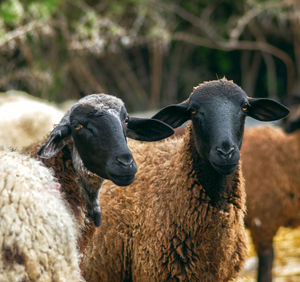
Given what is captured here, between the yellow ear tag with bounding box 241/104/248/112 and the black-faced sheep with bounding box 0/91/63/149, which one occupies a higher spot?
the yellow ear tag with bounding box 241/104/248/112

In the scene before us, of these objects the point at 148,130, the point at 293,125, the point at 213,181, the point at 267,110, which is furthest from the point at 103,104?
the point at 293,125

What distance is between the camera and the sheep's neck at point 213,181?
3.25 m

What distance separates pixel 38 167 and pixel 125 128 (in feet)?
1.94

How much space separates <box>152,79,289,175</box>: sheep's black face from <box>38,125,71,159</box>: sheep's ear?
797 mm

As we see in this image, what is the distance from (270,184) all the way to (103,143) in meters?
3.26

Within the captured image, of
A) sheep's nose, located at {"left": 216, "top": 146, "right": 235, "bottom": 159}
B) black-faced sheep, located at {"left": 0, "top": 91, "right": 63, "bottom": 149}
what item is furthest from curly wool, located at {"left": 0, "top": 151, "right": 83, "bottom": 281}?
black-faced sheep, located at {"left": 0, "top": 91, "right": 63, "bottom": 149}

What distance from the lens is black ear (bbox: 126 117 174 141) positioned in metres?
3.20

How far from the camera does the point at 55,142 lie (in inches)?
114

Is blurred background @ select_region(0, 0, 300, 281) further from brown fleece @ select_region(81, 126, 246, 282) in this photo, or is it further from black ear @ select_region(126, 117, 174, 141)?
black ear @ select_region(126, 117, 174, 141)

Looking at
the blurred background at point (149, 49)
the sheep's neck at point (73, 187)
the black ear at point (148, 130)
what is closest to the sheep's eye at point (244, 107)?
the black ear at point (148, 130)

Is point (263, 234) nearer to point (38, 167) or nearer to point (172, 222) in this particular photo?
point (172, 222)

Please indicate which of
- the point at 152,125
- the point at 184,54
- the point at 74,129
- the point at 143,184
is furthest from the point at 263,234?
the point at 184,54

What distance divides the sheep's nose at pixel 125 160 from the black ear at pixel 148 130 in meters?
0.51

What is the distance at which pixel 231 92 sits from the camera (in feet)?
10.8
